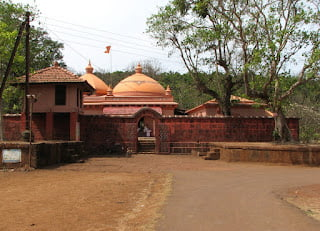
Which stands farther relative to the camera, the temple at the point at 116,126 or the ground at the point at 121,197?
the temple at the point at 116,126

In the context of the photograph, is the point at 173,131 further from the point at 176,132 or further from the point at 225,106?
the point at 225,106

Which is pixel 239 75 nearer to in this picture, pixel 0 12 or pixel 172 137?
pixel 172 137

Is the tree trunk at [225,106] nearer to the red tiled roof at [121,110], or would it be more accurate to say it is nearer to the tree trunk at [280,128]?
the tree trunk at [280,128]

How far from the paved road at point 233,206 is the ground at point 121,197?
2 centimetres

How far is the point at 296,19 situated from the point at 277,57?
5.82 ft

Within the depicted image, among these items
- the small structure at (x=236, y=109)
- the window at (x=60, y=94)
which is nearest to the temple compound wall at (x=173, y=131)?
the window at (x=60, y=94)

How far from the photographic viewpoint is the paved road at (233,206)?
494cm

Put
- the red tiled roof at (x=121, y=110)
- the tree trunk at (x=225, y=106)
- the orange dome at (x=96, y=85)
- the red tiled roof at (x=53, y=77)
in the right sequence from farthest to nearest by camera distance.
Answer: the orange dome at (x=96, y=85) < the red tiled roof at (x=121, y=110) < the tree trunk at (x=225, y=106) < the red tiled roof at (x=53, y=77)

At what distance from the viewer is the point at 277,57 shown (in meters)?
15.2

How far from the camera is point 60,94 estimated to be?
1873 centimetres

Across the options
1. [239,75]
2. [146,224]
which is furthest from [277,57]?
[146,224]

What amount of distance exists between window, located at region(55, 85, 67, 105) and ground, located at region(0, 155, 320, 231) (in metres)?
7.67

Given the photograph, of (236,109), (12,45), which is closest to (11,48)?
(12,45)

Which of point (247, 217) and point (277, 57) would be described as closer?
point (247, 217)
